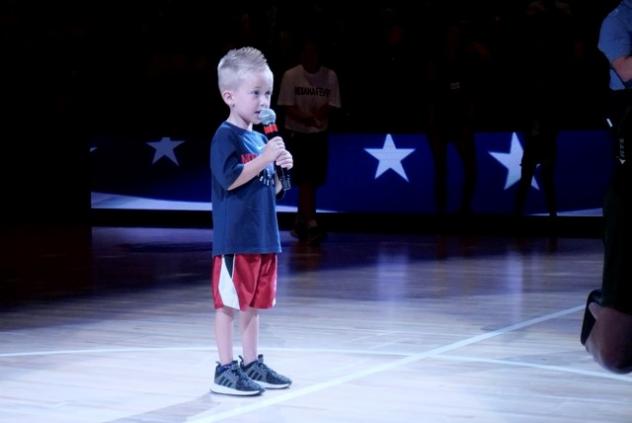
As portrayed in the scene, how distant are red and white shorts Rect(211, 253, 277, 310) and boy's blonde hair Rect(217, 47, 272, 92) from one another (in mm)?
710

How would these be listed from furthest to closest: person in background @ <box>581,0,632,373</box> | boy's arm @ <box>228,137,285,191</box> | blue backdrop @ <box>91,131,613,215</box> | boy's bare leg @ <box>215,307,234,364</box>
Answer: blue backdrop @ <box>91,131,613,215</box> < boy's bare leg @ <box>215,307,234,364</box> < boy's arm @ <box>228,137,285,191</box> < person in background @ <box>581,0,632,373</box>

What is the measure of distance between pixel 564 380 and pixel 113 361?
2.09 meters

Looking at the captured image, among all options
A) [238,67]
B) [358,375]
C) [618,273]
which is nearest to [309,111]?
[358,375]

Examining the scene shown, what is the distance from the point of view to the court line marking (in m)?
4.36

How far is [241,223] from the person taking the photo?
187 inches

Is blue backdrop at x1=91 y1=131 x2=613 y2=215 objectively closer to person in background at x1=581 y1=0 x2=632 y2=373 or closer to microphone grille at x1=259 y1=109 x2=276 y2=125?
microphone grille at x1=259 y1=109 x2=276 y2=125

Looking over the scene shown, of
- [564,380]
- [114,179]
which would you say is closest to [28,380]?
[564,380]

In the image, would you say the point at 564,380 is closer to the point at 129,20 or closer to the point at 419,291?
the point at 419,291

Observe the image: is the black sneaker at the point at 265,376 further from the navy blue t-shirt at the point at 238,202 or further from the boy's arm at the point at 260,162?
the boy's arm at the point at 260,162

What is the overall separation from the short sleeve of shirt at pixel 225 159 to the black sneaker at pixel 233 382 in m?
0.75

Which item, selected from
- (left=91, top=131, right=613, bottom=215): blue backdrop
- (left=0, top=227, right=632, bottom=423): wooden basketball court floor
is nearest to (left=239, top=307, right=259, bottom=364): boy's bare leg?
(left=0, top=227, right=632, bottom=423): wooden basketball court floor

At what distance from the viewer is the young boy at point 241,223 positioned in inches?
186

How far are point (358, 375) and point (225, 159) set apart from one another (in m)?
1.16

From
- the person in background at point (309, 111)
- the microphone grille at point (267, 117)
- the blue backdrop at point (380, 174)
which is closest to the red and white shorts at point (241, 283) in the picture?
the microphone grille at point (267, 117)
